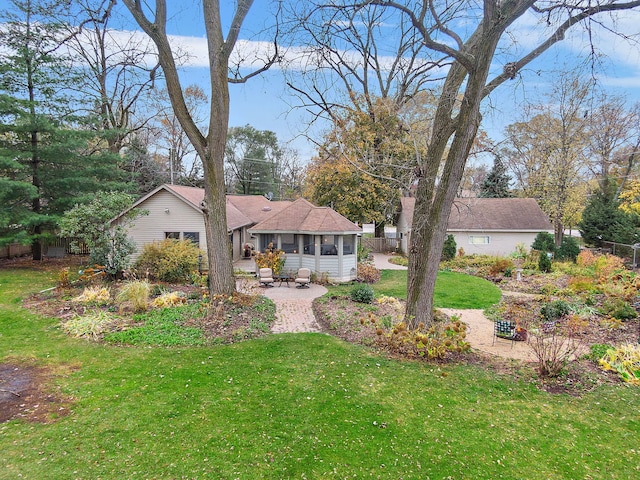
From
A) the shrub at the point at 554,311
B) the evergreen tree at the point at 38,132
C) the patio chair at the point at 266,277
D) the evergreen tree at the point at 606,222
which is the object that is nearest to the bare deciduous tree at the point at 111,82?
the evergreen tree at the point at 38,132

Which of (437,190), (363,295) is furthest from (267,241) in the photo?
(437,190)

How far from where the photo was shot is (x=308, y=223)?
15602mm

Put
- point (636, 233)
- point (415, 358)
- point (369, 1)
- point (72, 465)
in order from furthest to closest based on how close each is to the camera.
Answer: point (636, 233) < point (415, 358) < point (369, 1) < point (72, 465)

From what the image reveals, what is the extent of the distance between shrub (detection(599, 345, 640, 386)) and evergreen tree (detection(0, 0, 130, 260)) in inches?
756

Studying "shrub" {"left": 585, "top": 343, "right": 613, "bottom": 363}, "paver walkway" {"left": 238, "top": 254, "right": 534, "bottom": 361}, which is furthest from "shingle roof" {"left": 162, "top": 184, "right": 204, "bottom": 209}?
"shrub" {"left": 585, "top": 343, "right": 613, "bottom": 363}

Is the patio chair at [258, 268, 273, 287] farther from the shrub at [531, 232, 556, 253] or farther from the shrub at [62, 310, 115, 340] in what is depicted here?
the shrub at [531, 232, 556, 253]

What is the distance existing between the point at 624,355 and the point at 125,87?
26.6 meters

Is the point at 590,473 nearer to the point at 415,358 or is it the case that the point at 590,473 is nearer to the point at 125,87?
the point at 415,358

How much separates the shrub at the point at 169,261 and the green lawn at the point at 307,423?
702 centimetres

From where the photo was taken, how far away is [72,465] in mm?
3658

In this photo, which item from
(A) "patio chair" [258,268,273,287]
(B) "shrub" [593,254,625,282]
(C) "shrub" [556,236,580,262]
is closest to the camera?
(B) "shrub" [593,254,625,282]

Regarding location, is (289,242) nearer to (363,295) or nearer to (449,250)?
(363,295)

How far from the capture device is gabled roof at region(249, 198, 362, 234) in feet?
49.6

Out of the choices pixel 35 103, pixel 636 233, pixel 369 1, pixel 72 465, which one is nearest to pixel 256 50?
pixel 369 1
